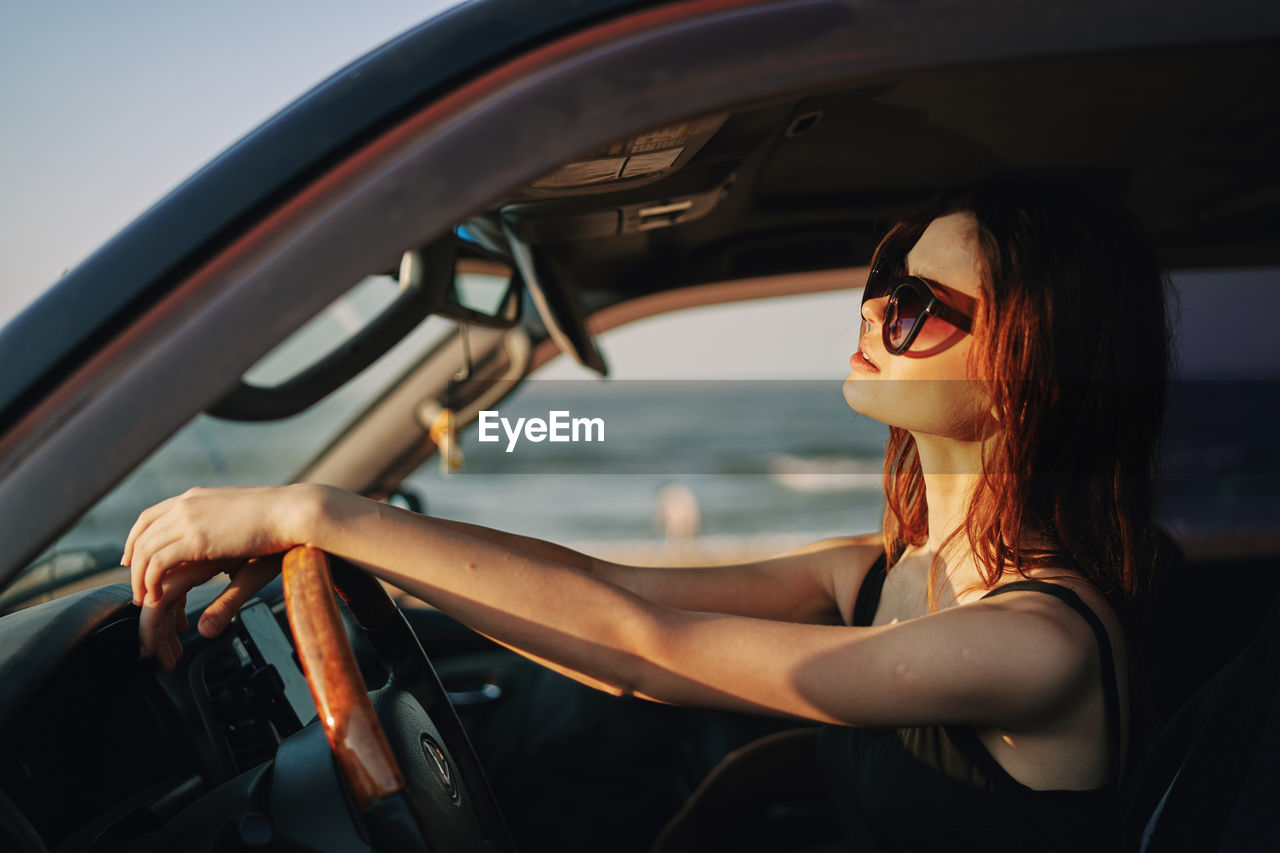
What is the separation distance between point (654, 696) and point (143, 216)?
66 cm

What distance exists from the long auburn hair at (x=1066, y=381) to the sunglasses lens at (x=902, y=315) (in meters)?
0.08

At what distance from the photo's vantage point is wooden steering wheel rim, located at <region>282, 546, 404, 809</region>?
30.9 inches

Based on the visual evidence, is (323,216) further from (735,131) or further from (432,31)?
(735,131)

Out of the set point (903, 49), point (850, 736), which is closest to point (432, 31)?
point (903, 49)

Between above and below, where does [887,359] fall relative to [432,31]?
below

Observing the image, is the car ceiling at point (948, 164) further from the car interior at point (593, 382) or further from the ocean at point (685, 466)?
the ocean at point (685, 466)

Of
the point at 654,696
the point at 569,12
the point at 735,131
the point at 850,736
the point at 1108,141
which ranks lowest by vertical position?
the point at 850,736

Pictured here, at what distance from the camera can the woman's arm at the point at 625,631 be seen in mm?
936

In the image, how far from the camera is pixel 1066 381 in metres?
1.18

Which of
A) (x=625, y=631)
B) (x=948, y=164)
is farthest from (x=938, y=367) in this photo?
(x=948, y=164)

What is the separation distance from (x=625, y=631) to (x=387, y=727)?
0.30 m

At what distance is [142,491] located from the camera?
1.10 m

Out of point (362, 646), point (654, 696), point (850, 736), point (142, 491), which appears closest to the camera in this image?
point (654, 696)

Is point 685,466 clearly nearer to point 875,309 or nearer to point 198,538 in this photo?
point 875,309
